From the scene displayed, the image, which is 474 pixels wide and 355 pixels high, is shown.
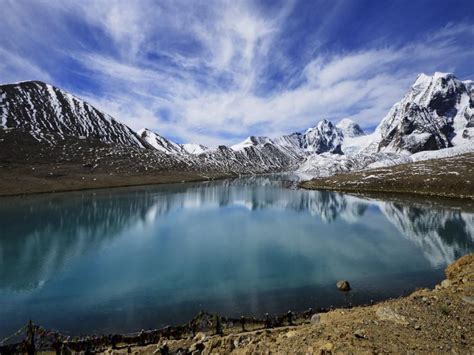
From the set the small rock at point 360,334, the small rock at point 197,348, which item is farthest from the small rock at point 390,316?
the small rock at point 197,348

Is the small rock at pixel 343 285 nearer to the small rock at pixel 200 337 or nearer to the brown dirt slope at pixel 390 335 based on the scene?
the brown dirt slope at pixel 390 335

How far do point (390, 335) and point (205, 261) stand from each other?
95.8ft

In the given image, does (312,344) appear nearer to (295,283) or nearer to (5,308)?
(295,283)

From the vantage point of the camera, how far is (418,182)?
10962cm

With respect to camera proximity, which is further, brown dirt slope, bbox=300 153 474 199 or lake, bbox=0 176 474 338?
brown dirt slope, bbox=300 153 474 199

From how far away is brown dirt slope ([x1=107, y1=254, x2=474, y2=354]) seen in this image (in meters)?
11.9

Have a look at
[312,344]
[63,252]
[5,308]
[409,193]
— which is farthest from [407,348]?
[409,193]

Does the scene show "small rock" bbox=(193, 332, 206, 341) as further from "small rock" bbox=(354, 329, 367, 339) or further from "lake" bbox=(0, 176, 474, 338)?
"small rock" bbox=(354, 329, 367, 339)

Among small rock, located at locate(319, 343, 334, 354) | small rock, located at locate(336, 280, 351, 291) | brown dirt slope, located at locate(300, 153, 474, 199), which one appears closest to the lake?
small rock, located at locate(336, 280, 351, 291)

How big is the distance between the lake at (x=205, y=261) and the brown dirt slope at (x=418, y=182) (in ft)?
73.0

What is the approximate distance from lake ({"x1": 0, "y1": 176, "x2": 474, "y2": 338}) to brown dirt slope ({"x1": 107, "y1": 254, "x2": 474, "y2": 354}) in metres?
9.47

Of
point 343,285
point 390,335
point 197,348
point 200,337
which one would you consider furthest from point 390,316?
point 343,285

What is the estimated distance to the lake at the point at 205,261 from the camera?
26.8 m

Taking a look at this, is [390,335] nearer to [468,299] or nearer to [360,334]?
[360,334]
